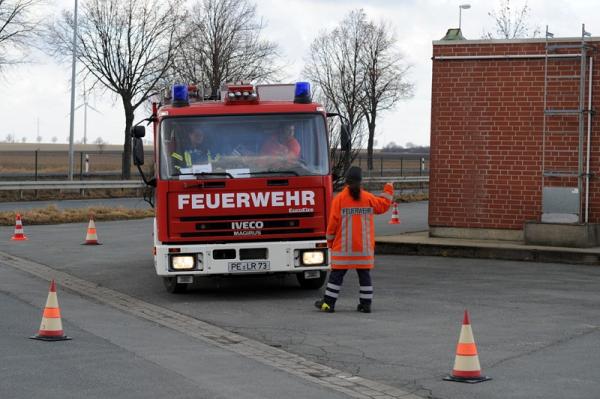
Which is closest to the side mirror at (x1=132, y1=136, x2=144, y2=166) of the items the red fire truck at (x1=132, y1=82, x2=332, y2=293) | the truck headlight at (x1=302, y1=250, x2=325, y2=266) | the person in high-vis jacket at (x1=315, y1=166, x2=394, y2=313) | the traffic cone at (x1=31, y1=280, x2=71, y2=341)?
the red fire truck at (x1=132, y1=82, x2=332, y2=293)

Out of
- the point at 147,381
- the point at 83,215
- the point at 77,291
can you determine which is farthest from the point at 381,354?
the point at 83,215

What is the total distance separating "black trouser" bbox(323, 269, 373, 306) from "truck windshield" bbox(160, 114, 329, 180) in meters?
1.78

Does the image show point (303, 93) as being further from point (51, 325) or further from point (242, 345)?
point (51, 325)

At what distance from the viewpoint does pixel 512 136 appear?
21688 millimetres

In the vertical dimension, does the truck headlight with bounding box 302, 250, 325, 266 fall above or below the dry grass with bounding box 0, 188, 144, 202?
below

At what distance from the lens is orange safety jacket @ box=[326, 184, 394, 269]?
43.2ft

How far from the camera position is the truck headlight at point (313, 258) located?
1447 cm

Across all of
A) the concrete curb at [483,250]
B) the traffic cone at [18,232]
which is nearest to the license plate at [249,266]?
the concrete curb at [483,250]

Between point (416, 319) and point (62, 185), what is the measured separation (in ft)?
103

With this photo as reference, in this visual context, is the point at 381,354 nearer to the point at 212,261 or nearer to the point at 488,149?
the point at 212,261

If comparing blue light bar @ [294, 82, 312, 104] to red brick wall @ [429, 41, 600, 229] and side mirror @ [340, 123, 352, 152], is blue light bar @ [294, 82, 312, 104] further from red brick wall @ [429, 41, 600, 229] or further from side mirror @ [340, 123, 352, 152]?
red brick wall @ [429, 41, 600, 229]

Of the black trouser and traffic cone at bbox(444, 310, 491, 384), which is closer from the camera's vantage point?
traffic cone at bbox(444, 310, 491, 384)

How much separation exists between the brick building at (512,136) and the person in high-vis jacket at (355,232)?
330 inches

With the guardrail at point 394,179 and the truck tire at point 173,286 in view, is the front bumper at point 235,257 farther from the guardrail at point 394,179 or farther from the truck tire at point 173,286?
the guardrail at point 394,179
